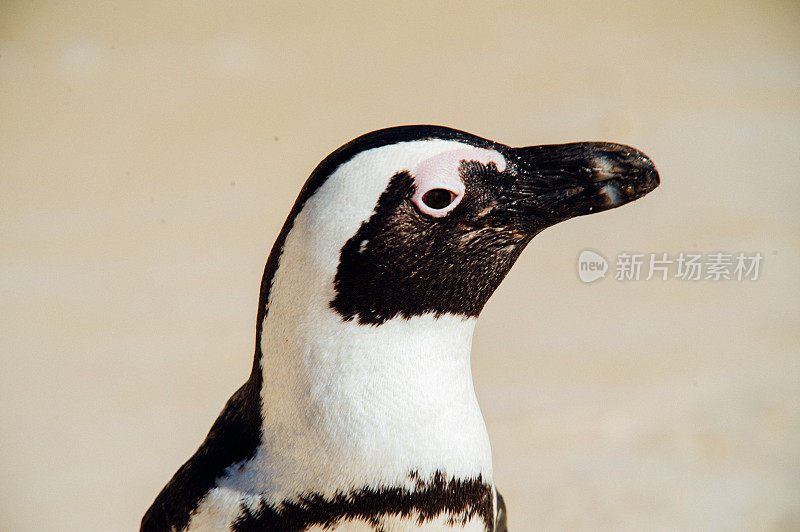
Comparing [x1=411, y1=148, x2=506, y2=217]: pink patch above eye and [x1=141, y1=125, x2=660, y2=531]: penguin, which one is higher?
[x1=411, y1=148, x2=506, y2=217]: pink patch above eye

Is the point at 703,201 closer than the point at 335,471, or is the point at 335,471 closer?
the point at 335,471

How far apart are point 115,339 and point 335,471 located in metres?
1.97

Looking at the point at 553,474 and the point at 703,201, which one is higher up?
the point at 703,201

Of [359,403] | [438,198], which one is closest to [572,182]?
[438,198]

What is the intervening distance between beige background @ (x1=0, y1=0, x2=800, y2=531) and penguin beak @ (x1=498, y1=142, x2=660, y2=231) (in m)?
1.39

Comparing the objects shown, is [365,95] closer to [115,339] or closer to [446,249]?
[115,339]

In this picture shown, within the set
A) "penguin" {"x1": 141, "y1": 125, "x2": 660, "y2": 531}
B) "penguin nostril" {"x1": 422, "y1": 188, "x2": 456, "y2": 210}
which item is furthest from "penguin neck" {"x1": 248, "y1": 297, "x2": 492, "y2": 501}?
"penguin nostril" {"x1": 422, "y1": 188, "x2": 456, "y2": 210}

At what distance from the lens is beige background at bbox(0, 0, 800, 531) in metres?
2.24

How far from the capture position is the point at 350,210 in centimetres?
78

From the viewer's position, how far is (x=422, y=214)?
2.59 feet

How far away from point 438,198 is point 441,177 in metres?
0.02

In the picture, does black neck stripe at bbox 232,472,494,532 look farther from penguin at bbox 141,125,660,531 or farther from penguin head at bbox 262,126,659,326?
penguin head at bbox 262,126,659,326

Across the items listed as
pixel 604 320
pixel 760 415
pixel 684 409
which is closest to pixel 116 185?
pixel 604 320

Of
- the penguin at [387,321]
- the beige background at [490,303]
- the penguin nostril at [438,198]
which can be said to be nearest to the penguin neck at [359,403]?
the penguin at [387,321]
